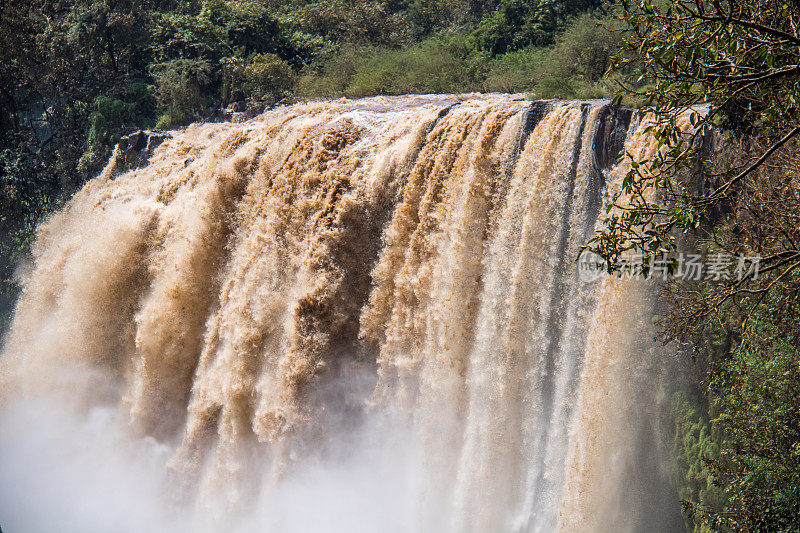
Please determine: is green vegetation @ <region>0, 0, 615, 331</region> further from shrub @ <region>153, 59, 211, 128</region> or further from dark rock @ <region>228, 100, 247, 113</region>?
dark rock @ <region>228, 100, 247, 113</region>

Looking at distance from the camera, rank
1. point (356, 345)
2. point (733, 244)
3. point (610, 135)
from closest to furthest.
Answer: point (733, 244) < point (610, 135) < point (356, 345)

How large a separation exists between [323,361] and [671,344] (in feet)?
11.6

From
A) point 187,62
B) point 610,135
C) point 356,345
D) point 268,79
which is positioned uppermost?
point 187,62

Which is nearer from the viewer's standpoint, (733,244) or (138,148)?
(733,244)

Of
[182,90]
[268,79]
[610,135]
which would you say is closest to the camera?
[610,135]

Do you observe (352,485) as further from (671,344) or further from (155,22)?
(155,22)

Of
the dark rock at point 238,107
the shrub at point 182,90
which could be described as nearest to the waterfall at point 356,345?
the dark rock at point 238,107

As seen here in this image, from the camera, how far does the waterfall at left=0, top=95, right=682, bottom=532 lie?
19.7 ft

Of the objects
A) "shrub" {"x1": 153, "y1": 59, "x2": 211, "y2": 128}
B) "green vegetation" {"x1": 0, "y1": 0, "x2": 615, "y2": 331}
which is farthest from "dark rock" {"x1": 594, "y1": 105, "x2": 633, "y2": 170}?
"shrub" {"x1": 153, "y1": 59, "x2": 211, "y2": 128}

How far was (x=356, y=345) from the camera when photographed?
24.9ft

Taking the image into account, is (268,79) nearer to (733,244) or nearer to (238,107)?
(238,107)

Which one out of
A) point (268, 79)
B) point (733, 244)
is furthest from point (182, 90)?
point (733, 244)

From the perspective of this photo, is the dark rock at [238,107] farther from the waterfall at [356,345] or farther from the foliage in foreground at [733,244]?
the foliage in foreground at [733,244]

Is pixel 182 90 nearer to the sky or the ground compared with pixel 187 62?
nearer to the ground
